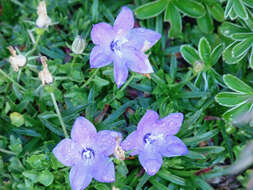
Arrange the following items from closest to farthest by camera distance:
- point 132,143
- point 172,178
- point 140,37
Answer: point 132,143 → point 140,37 → point 172,178

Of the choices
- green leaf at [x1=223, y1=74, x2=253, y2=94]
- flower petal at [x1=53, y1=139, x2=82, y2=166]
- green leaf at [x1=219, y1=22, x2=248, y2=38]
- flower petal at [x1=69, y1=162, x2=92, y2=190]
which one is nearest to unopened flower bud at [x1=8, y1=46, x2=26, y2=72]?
flower petal at [x1=53, y1=139, x2=82, y2=166]

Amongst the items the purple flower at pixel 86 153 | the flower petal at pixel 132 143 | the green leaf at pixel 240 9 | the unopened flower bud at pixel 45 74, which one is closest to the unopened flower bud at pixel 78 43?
the unopened flower bud at pixel 45 74

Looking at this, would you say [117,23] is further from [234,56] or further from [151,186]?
[151,186]

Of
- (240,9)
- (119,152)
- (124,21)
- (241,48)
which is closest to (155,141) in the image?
(119,152)

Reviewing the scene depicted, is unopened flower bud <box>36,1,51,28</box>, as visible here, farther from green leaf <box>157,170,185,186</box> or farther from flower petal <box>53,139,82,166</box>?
green leaf <box>157,170,185,186</box>

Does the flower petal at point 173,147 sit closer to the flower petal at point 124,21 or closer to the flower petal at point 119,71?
the flower petal at point 119,71

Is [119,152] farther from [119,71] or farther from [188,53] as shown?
[188,53]

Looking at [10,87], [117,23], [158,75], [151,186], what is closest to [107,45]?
[117,23]
